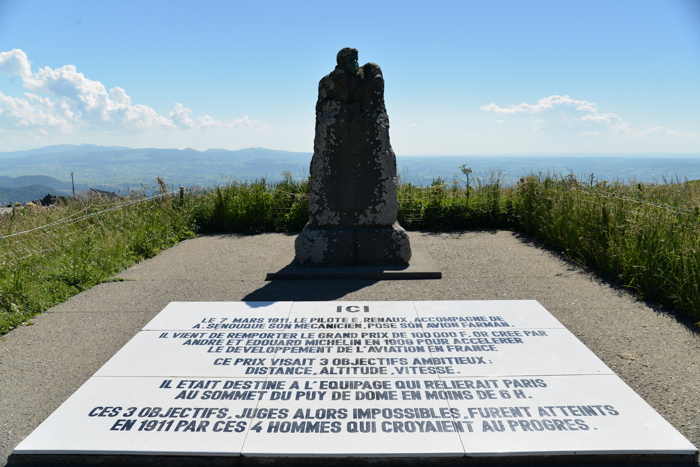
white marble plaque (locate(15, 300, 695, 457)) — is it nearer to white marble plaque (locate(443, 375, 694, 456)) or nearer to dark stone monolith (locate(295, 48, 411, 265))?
white marble plaque (locate(443, 375, 694, 456))

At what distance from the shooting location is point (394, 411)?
119 inches

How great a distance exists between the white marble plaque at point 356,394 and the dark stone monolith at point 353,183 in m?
2.26

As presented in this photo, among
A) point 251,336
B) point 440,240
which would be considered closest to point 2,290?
point 251,336

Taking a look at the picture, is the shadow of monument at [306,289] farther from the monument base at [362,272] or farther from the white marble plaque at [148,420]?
the white marble plaque at [148,420]

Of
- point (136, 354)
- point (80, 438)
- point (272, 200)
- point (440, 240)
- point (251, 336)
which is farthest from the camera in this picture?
point (272, 200)

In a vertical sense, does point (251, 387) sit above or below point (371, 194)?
below

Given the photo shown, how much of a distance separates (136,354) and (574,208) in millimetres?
6733

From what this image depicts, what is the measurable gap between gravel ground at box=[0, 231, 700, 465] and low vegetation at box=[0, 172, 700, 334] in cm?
33

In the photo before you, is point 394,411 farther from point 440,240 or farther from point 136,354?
point 440,240

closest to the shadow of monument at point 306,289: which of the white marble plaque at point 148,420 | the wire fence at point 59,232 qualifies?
the white marble plaque at point 148,420

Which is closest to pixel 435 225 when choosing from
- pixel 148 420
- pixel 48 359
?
pixel 48 359

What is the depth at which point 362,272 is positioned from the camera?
629cm

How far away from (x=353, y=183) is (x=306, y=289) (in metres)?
1.62

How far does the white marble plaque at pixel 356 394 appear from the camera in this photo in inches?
109
